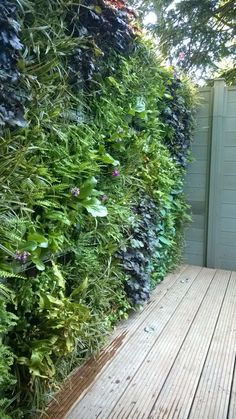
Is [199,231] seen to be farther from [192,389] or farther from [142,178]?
[192,389]

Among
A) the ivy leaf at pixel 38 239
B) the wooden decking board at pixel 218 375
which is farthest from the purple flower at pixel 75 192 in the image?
the wooden decking board at pixel 218 375

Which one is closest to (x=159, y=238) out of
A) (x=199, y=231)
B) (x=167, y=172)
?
(x=167, y=172)

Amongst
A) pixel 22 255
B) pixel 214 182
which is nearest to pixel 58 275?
pixel 22 255

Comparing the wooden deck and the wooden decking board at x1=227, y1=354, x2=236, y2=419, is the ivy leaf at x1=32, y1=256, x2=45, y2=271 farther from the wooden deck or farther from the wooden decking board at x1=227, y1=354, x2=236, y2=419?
the wooden decking board at x1=227, y1=354, x2=236, y2=419

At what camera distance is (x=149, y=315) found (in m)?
2.43

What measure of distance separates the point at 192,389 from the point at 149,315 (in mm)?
823

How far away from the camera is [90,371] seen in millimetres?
1768

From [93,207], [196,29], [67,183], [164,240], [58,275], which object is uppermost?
[196,29]

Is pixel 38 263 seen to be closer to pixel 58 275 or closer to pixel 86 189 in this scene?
pixel 58 275

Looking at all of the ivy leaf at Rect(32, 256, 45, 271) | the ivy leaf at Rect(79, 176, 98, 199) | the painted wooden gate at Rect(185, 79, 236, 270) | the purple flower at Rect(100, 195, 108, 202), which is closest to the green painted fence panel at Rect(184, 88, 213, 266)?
the painted wooden gate at Rect(185, 79, 236, 270)

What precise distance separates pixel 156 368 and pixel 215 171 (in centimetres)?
220

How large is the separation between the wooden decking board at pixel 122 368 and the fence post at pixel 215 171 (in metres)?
1.01

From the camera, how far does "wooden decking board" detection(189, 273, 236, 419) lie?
4.89ft

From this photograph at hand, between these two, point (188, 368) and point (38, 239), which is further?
point (188, 368)
